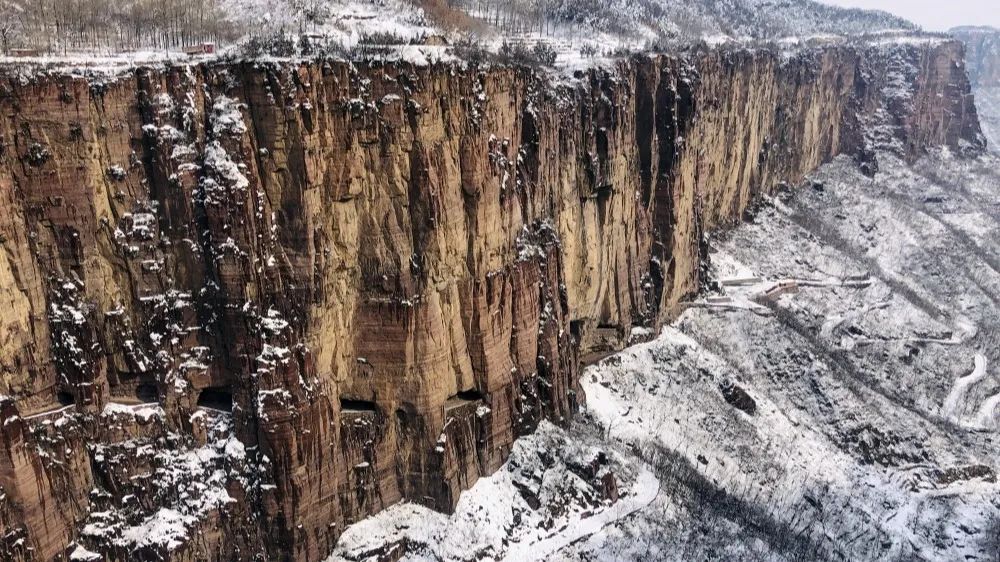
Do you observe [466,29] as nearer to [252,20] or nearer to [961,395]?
[252,20]

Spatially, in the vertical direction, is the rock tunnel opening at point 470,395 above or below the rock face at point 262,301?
below

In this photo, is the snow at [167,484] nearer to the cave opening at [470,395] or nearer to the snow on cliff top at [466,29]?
the cave opening at [470,395]

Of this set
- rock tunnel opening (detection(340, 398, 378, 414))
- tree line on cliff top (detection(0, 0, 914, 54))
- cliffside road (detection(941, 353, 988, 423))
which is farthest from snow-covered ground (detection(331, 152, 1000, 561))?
tree line on cliff top (detection(0, 0, 914, 54))

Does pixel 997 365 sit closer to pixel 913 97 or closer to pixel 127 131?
pixel 913 97

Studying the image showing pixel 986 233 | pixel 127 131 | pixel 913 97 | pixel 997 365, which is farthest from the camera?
pixel 913 97

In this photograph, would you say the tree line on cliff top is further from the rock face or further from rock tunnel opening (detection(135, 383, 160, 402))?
rock tunnel opening (detection(135, 383, 160, 402))

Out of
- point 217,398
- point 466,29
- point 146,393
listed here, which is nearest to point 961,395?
point 466,29

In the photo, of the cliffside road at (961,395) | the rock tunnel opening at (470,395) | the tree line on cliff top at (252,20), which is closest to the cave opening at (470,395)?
the rock tunnel opening at (470,395)

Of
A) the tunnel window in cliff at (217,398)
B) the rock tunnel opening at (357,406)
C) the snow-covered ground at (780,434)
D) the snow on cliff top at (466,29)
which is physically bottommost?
the snow-covered ground at (780,434)

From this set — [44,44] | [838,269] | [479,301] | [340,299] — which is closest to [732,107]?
[838,269]
